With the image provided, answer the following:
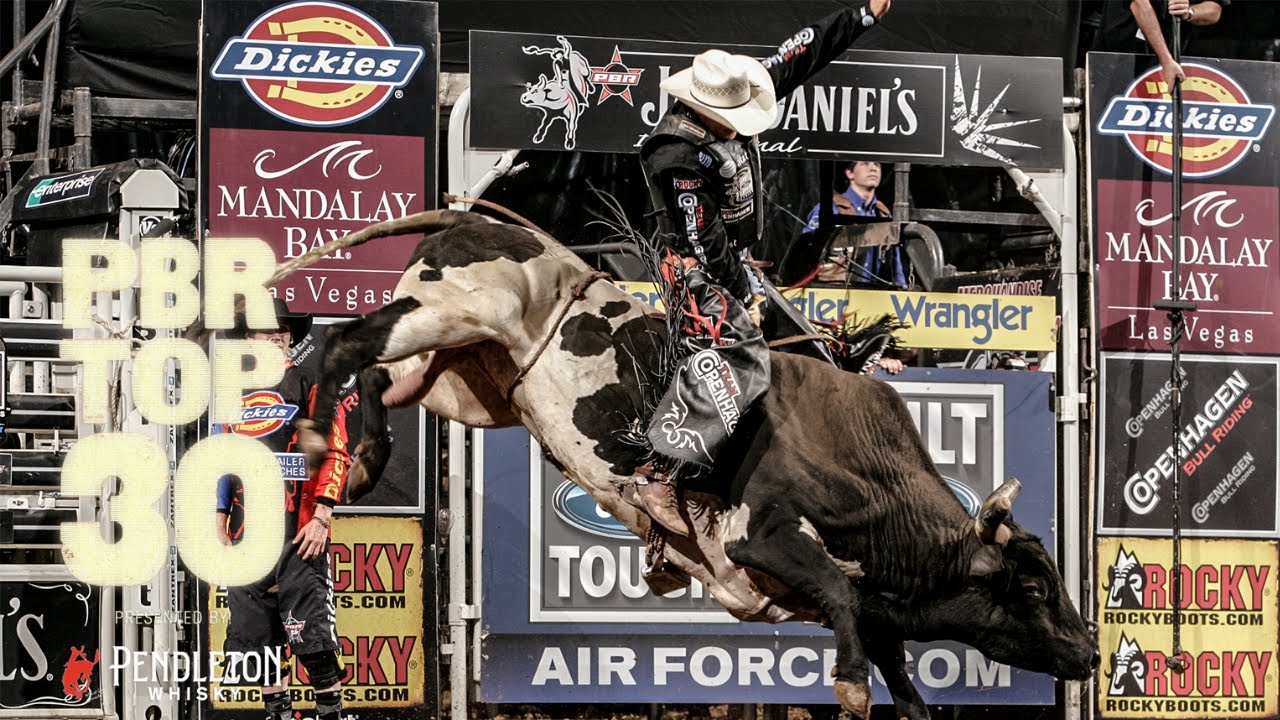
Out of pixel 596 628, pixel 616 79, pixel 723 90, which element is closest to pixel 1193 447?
pixel 596 628

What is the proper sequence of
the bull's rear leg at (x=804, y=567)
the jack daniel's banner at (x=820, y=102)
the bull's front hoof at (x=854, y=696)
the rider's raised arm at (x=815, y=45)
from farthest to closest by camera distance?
the jack daniel's banner at (x=820, y=102) < the rider's raised arm at (x=815, y=45) < the bull's rear leg at (x=804, y=567) < the bull's front hoof at (x=854, y=696)

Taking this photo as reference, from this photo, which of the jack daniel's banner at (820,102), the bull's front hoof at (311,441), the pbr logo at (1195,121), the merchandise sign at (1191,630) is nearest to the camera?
the bull's front hoof at (311,441)

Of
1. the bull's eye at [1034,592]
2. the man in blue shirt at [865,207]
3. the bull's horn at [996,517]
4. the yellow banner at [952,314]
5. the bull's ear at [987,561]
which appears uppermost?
the man in blue shirt at [865,207]

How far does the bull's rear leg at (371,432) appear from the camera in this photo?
641 centimetres

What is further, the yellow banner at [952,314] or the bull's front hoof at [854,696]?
the yellow banner at [952,314]

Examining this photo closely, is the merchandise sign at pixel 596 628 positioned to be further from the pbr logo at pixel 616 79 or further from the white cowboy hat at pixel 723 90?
the white cowboy hat at pixel 723 90

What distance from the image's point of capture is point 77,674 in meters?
7.82

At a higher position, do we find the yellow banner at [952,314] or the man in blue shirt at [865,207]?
the man in blue shirt at [865,207]

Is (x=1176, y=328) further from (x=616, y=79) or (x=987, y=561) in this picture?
(x=616, y=79)

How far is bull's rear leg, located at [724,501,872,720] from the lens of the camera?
596cm

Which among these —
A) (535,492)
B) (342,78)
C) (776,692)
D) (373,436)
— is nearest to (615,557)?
(535,492)

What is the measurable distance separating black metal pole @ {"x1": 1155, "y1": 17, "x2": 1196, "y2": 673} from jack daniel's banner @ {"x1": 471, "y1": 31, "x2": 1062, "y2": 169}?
66 cm

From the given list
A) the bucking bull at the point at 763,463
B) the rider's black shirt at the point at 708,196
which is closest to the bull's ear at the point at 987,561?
the bucking bull at the point at 763,463

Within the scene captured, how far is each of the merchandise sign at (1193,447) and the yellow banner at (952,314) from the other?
463mm
